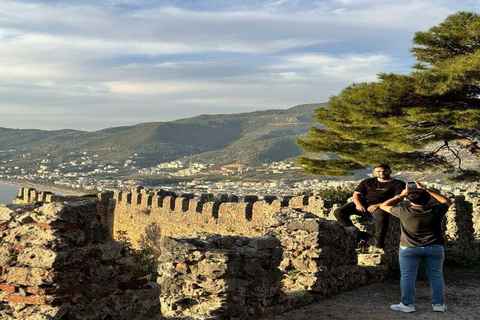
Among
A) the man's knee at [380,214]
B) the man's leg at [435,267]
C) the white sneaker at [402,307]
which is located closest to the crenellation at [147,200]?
the man's knee at [380,214]

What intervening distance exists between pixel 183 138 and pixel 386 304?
11705 cm

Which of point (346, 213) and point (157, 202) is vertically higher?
point (346, 213)

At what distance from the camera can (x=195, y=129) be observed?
129000mm

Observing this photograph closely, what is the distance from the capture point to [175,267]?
658 centimetres

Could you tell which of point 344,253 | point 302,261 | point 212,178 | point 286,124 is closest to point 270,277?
point 302,261

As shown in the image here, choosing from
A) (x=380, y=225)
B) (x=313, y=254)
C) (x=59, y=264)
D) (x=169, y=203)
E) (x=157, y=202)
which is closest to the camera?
(x=59, y=264)

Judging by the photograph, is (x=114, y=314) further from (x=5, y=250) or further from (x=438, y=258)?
(x=438, y=258)

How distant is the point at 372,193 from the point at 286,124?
371 feet

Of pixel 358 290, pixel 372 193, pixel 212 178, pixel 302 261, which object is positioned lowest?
pixel 212 178

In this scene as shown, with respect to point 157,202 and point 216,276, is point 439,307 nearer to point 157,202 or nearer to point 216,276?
point 216,276

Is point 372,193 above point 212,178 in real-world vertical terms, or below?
above

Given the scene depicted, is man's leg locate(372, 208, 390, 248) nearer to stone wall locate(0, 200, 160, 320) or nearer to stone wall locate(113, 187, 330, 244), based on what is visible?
stone wall locate(113, 187, 330, 244)

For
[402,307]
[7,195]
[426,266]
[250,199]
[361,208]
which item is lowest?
[7,195]

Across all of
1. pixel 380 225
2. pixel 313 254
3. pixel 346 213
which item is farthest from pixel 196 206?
pixel 313 254
